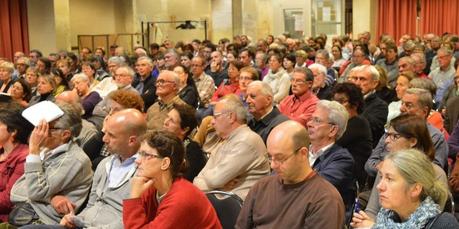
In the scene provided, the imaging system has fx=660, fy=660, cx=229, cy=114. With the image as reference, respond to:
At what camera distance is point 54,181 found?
12.2 feet

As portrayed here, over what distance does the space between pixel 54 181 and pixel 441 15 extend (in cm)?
1478

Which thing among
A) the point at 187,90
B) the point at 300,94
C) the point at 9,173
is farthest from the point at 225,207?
the point at 187,90

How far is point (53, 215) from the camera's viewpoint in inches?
148

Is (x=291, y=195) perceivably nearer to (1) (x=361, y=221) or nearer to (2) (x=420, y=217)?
(1) (x=361, y=221)

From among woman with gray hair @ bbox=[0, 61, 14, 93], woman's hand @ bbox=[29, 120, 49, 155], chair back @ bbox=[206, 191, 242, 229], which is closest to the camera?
chair back @ bbox=[206, 191, 242, 229]

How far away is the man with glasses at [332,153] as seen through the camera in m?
3.52

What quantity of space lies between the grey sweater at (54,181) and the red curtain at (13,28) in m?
10.4

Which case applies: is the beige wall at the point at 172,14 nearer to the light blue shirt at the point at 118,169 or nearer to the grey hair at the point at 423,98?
the grey hair at the point at 423,98

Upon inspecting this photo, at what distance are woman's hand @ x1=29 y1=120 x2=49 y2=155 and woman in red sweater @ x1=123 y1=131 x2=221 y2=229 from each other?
102 cm

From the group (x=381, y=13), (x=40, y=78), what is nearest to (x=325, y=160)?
(x=40, y=78)

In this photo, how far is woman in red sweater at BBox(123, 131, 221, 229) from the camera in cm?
280

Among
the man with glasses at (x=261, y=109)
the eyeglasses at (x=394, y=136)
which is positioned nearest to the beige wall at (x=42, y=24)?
the man with glasses at (x=261, y=109)

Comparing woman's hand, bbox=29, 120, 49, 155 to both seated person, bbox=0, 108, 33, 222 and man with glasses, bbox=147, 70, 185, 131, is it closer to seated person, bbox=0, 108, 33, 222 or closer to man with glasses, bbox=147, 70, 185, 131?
seated person, bbox=0, 108, 33, 222

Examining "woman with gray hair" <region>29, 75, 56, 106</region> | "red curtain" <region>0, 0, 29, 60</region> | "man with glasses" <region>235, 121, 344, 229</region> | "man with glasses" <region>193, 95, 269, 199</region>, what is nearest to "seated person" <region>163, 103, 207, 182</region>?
"man with glasses" <region>193, 95, 269, 199</region>
